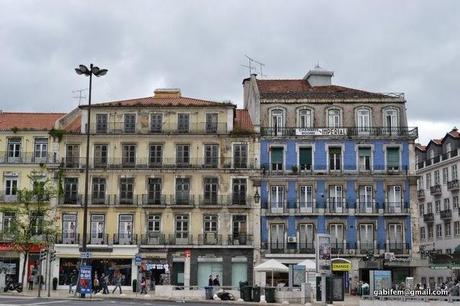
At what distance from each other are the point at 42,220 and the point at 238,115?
59.9 ft

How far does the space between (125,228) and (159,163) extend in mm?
5494

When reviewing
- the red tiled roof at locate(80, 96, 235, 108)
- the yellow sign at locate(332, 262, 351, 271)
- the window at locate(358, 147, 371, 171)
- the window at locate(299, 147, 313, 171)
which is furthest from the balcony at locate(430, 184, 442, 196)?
the yellow sign at locate(332, 262, 351, 271)

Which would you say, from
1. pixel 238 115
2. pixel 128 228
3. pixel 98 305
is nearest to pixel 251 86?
pixel 238 115

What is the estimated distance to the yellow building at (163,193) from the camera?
53.2 metres

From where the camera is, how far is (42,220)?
1960 inches

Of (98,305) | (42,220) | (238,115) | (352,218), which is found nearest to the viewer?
(98,305)

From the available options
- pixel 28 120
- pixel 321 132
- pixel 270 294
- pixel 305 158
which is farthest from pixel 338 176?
pixel 28 120

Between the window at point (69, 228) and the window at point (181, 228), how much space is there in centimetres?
765

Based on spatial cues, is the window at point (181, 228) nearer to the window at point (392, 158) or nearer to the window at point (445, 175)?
the window at point (392, 158)

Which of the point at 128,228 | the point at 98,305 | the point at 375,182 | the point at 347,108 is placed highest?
the point at 347,108

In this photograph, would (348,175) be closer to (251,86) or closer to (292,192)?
(292,192)

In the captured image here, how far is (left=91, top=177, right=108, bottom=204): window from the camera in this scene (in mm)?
54375

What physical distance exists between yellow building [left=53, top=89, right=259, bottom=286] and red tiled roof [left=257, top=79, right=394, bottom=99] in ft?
11.7

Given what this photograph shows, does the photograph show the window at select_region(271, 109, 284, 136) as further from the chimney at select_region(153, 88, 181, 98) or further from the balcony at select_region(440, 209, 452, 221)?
the balcony at select_region(440, 209, 452, 221)
